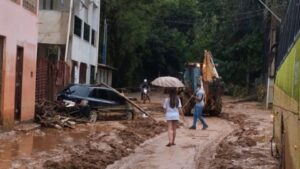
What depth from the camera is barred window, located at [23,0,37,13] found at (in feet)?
64.5

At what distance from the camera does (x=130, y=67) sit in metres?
57.9

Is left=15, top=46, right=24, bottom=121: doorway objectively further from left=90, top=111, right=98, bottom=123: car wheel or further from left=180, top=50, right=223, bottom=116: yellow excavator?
left=180, top=50, right=223, bottom=116: yellow excavator

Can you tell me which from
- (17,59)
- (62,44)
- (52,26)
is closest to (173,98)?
(17,59)

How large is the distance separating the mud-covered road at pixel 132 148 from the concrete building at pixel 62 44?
491 centimetres

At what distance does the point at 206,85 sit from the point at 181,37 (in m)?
38.4

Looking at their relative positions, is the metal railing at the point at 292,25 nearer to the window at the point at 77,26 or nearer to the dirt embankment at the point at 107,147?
the dirt embankment at the point at 107,147

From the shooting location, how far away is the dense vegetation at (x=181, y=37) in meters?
51.1

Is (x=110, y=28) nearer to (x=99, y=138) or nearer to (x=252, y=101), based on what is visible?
(x=252, y=101)

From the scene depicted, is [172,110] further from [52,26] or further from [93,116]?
[52,26]

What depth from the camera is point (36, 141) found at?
16234 millimetres

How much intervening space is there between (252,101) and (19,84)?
30774mm

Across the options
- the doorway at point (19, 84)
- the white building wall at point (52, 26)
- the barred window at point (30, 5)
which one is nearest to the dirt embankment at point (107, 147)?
the doorway at point (19, 84)

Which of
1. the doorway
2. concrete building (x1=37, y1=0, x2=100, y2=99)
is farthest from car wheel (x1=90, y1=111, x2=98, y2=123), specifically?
the doorway

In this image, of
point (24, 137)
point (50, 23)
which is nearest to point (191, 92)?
point (50, 23)
